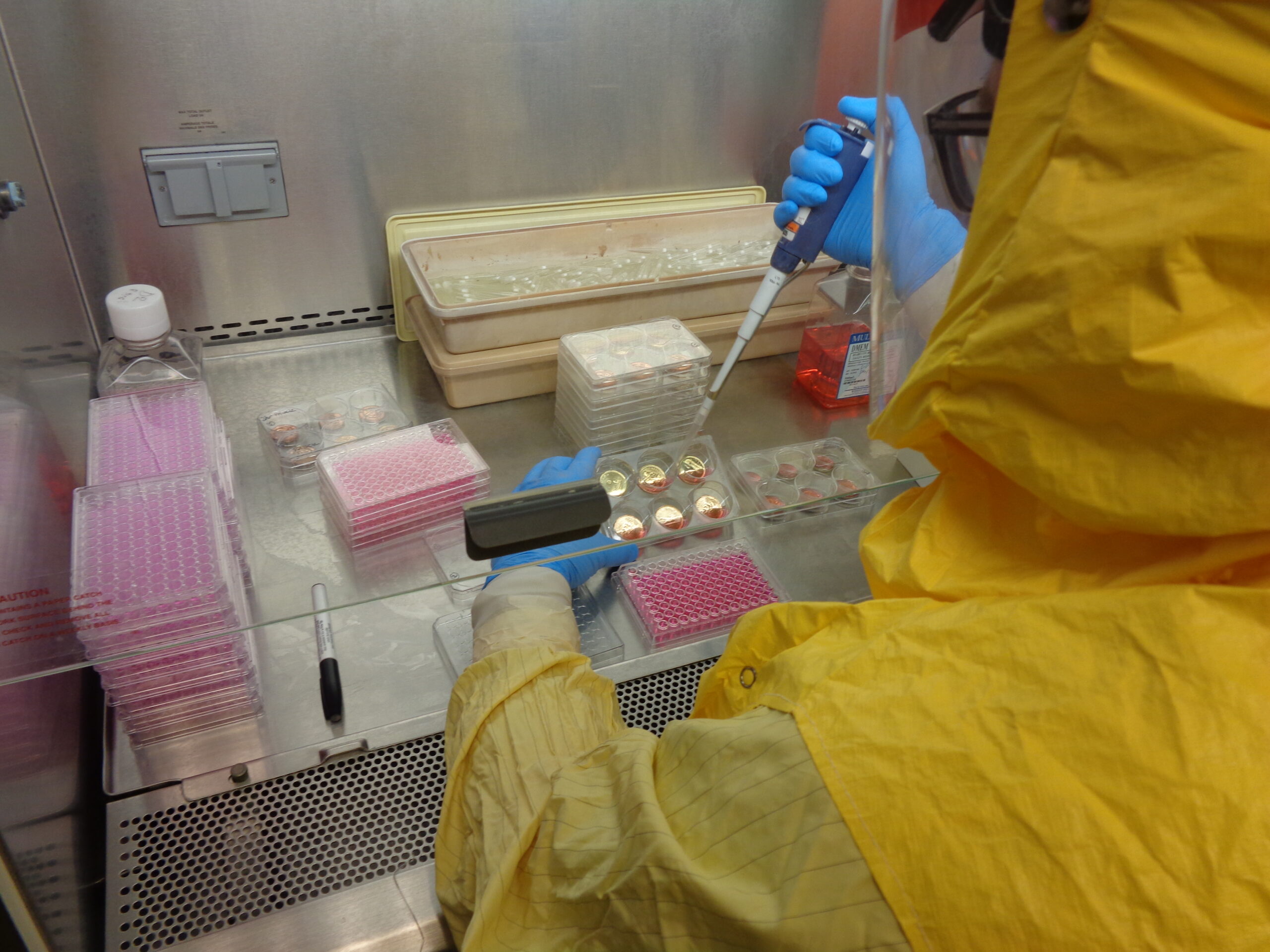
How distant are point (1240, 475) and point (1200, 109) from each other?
0.55ft

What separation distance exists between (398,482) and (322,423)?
0.62 feet

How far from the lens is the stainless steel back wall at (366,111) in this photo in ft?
3.44

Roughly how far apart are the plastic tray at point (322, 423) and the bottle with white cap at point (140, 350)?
17 cm

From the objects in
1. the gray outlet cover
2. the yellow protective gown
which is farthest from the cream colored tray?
the yellow protective gown

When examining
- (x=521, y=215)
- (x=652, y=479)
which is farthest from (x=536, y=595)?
(x=521, y=215)

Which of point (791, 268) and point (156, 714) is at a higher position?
point (791, 268)

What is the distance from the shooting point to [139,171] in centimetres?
110

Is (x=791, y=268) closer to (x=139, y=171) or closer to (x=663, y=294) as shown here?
(x=663, y=294)

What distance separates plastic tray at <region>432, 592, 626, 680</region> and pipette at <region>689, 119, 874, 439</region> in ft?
0.89

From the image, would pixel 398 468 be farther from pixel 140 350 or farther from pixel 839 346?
pixel 839 346

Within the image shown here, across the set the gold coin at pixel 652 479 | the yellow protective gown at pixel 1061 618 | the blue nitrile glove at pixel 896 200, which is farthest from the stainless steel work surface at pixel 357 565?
the yellow protective gown at pixel 1061 618

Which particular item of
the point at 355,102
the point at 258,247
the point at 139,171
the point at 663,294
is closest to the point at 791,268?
the point at 663,294

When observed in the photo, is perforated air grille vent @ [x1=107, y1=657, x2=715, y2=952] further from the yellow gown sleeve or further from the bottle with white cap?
the bottle with white cap

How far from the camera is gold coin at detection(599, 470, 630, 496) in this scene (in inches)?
37.9
